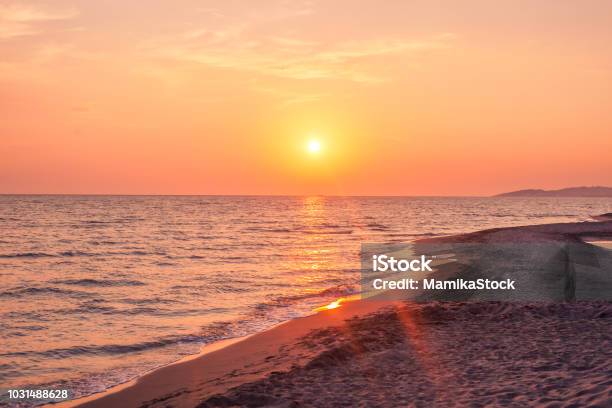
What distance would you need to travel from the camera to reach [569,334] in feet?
40.4

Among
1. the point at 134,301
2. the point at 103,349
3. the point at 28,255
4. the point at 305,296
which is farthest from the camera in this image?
the point at 28,255

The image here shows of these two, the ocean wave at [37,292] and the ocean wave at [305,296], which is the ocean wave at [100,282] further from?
the ocean wave at [305,296]

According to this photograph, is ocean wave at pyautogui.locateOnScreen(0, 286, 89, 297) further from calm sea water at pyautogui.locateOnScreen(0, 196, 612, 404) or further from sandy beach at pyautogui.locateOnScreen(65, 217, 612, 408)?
sandy beach at pyautogui.locateOnScreen(65, 217, 612, 408)

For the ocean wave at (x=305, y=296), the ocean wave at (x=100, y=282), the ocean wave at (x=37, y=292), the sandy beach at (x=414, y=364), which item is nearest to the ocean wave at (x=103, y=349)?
the sandy beach at (x=414, y=364)

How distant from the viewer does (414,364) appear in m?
11.0

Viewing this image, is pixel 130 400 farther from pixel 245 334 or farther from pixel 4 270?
pixel 4 270

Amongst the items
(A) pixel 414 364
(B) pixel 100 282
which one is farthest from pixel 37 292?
(A) pixel 414 364

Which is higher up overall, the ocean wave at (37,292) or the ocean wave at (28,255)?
the ocean wave at (28,255)

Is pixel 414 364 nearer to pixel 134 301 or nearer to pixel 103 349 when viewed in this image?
pixel 103 349

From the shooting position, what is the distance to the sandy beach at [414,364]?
8852 mm

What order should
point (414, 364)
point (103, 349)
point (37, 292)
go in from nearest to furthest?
point (414, 364) → point (103, 349) → point (37, 292)

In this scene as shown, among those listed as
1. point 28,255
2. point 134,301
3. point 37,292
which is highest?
point 28,255

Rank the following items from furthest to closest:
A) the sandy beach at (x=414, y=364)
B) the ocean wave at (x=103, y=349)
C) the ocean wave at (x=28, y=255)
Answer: the ocean wave at (x=28, y=255), the ocean wave at (x=103, y=349), the sandy beach at (x=414, y=364)

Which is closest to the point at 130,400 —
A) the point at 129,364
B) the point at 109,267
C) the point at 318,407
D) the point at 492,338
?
the point at 129,364
